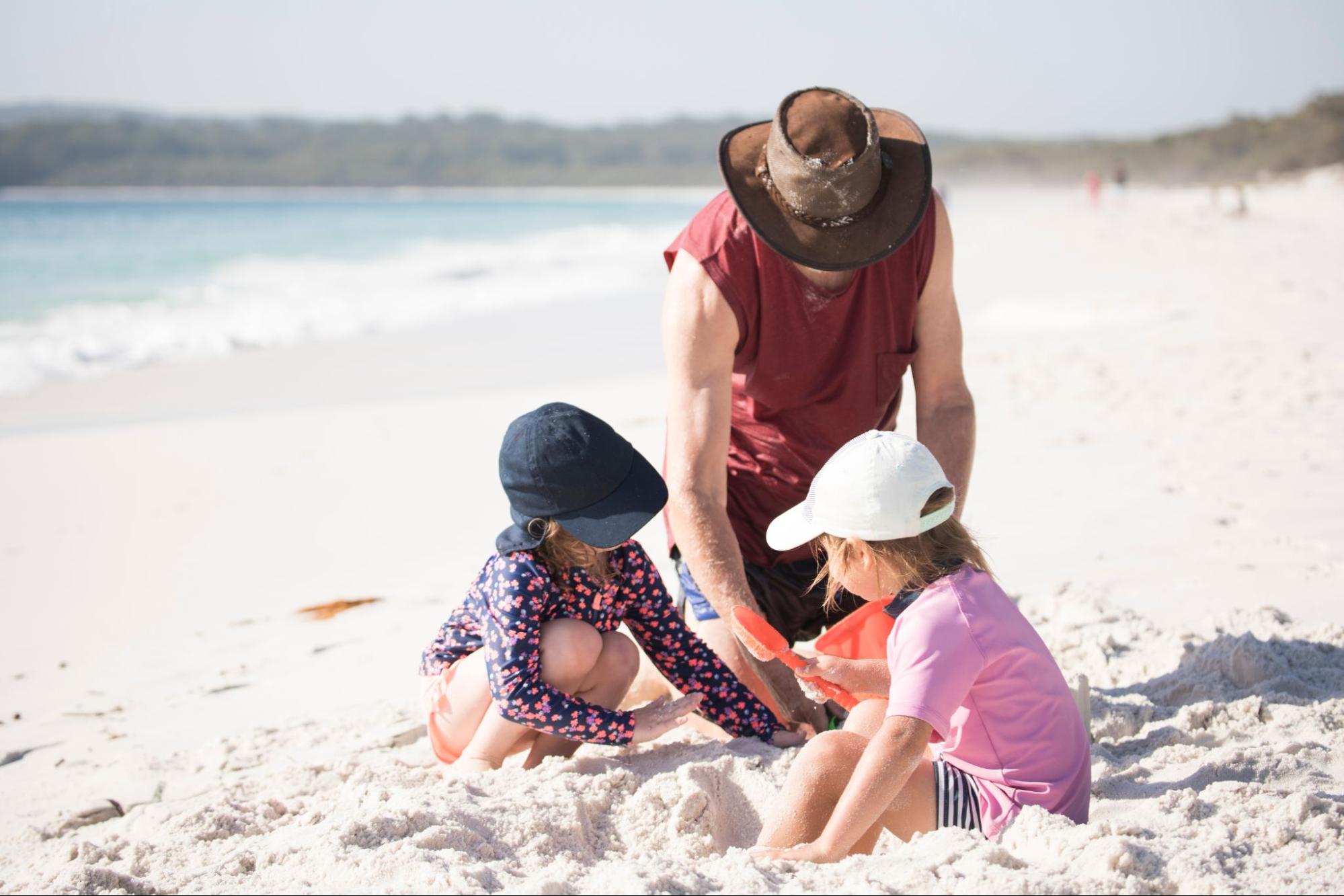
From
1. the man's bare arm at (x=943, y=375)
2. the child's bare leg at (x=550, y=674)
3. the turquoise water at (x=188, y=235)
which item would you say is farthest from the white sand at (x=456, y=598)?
the turquoise water at (x=188, y=235)

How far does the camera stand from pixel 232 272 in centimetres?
1836

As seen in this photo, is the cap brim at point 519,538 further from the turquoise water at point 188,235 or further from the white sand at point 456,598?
the turquoise water at point 188,235

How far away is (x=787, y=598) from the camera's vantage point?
2996 mm

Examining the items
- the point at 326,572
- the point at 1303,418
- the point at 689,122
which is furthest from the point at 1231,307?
the point at 689,122

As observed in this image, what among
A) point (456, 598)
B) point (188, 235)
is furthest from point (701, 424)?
point (188, 235)

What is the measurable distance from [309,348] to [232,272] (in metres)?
8.63

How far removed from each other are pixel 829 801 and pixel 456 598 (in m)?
2.20

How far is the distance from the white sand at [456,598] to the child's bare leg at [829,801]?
0.14 metres

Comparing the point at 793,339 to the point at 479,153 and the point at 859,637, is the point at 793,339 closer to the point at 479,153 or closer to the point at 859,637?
the point at 859,637

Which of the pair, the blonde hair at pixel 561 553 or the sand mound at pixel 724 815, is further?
the blonde hair at pixel 561 553

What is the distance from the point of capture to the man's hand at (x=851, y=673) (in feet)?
7.22

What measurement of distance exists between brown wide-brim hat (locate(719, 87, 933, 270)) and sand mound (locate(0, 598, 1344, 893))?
1140 mm

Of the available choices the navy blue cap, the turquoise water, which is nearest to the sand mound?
the navy blue cap

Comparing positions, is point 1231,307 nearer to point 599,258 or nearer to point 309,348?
point 309,348
